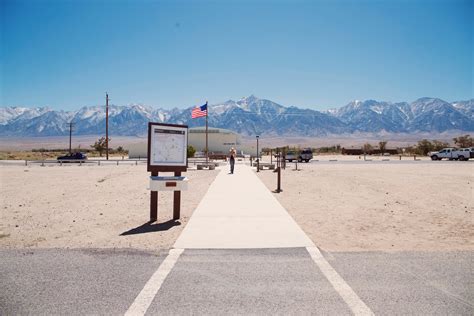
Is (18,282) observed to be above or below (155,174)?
below

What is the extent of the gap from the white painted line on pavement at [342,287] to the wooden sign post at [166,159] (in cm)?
396

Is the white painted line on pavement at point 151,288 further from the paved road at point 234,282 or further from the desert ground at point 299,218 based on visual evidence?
the desert ground at point 299,218

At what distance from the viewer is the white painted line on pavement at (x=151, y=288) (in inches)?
155

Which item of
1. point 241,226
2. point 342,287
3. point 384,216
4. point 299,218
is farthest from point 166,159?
point 384,216

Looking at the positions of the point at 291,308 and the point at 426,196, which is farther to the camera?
the point at 426,196

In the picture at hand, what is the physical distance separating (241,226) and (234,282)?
3.30m

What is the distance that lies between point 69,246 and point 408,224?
736cm

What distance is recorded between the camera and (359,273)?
4.97 meters

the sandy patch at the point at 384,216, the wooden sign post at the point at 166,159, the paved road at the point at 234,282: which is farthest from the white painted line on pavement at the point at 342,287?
the wooden sign post at the point at 166,159

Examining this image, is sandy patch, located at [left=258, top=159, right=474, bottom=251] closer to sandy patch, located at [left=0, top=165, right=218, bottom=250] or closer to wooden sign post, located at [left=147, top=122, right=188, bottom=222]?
wooden sign post, located at [left=147, top=122, right=188, bottom=222]

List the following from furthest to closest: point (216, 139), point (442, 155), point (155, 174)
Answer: point (216, 139) → point (442, 155) → point (155, 174)

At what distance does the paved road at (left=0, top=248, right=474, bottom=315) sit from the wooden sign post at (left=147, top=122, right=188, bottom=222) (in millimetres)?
2671

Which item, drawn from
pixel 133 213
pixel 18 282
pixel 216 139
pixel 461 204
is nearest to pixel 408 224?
pixel 461 204

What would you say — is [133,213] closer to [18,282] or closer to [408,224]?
[18,282]
